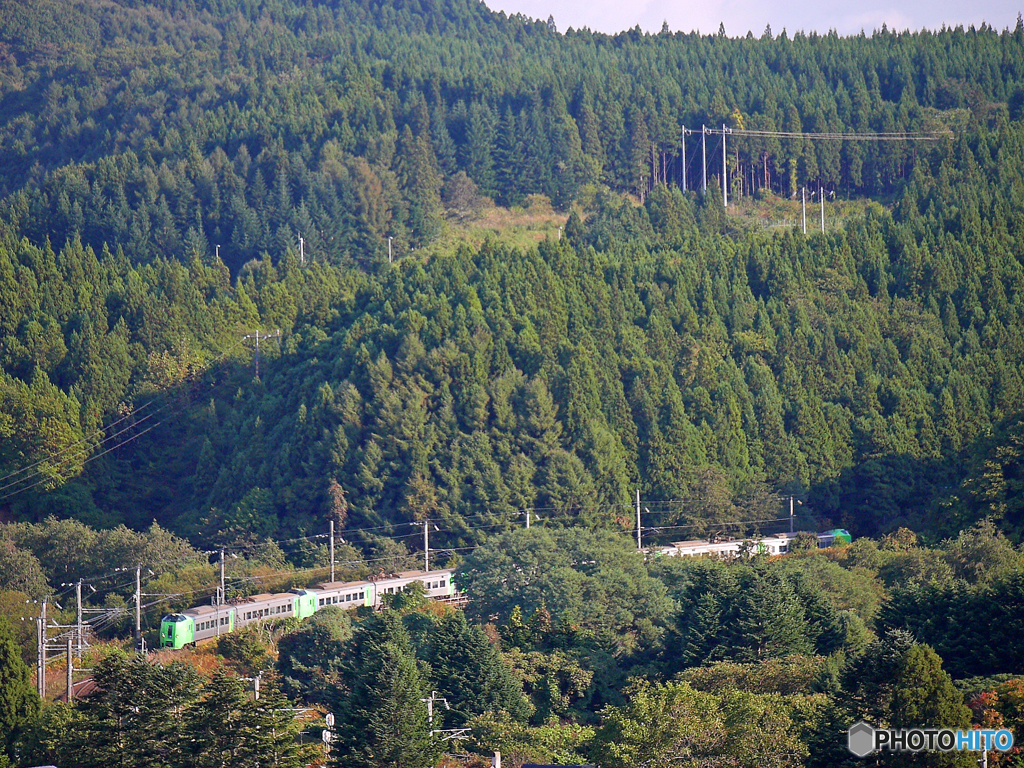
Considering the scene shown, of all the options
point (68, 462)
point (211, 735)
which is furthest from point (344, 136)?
point (211, 735)

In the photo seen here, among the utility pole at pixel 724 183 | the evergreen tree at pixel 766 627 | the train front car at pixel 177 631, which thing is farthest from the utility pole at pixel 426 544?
the utility pole at pixel 724 183

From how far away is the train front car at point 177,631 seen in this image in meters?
53.8

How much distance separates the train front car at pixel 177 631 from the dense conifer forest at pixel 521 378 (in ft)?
5.17

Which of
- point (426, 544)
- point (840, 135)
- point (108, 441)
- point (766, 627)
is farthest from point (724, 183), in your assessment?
point (766, 627)

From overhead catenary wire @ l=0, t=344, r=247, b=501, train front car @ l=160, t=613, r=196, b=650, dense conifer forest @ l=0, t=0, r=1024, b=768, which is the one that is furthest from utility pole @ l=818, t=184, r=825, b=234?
train front car @ l=160, t=613, r=196, b=650

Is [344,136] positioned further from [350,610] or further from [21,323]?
[350,610]

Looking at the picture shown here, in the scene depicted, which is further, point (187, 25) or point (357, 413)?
point (187, 25)

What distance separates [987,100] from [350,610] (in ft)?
272

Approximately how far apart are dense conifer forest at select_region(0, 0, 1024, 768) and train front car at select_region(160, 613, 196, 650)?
5.17ft

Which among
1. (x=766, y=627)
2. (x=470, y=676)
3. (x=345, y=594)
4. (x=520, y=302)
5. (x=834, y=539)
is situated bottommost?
(x=470, y=676)

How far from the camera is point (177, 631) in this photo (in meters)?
53.9

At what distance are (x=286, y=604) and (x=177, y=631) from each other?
19.5 feet

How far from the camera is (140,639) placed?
54.8 metres

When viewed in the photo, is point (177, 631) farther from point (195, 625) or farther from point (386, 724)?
point (386, 724)
